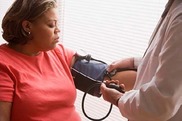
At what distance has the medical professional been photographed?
0.82 metres

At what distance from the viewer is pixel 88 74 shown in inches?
62.7

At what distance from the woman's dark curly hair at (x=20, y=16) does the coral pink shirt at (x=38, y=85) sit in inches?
2.9

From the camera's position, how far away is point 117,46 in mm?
1789

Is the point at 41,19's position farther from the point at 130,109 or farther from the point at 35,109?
the point at 130,109

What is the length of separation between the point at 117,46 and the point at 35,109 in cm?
72

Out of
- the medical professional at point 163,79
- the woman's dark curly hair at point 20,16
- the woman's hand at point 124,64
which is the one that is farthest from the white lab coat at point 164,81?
the woman's dark curly hair at point 20,16

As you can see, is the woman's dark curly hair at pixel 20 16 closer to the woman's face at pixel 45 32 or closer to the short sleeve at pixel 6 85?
the woman's face at pixel 45 32

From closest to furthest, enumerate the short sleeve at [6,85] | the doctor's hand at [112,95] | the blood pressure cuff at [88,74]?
the doctor's hand at [112,95]
the short sleeve at [6,85]
the blood pressure cuff at [88,74]

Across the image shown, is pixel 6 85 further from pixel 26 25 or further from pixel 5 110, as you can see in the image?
pixel 26 25

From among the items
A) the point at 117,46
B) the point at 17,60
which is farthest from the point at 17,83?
the point at 117,46

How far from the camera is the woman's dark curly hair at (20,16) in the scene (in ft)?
4.53

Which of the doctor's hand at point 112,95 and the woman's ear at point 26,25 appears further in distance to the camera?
the woman's ear at point 26,25

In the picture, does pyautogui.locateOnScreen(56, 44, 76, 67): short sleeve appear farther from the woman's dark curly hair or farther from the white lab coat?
the white lab coat

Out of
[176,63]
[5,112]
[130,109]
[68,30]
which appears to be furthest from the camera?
[68,30]
